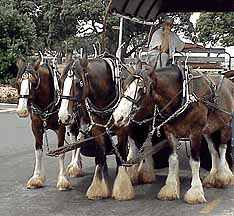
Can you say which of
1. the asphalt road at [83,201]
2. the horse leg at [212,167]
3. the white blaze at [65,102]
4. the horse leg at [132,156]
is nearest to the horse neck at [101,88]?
the white blaze at [65,102]

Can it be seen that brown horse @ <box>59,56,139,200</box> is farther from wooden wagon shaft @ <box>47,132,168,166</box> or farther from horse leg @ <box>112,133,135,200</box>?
wooden wagon shaft @ <box>47,132,168,166</box>

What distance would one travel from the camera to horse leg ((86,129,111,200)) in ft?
22.1

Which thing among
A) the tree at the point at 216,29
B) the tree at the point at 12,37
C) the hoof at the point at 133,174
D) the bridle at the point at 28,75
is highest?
the tree at the point at 216,29

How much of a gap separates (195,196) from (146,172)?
122 centimetres

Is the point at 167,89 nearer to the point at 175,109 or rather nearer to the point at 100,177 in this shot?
the point at 175,109

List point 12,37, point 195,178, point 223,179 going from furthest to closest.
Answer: point 12,37 → point 223,179 → point 195,178

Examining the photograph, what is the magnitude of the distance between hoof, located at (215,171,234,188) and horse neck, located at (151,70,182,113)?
1504 millimetres

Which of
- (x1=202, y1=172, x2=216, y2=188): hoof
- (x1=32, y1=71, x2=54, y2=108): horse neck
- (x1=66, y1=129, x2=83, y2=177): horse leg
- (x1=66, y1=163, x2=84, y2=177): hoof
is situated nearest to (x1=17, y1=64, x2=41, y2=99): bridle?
(x1=32, y1=71, x2=54, y2=108): horse neck

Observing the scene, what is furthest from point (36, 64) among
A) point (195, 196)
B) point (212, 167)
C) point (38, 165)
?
point (212, 167)

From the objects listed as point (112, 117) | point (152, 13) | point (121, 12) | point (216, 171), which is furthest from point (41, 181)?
point (152, 13)

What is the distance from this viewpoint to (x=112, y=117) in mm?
6391

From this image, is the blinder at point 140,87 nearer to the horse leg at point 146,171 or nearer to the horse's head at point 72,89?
the horse's head at point 72,89

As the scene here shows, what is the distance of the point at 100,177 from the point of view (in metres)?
6.79

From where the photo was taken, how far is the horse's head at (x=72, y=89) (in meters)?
6.11
